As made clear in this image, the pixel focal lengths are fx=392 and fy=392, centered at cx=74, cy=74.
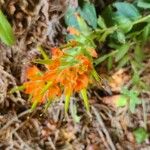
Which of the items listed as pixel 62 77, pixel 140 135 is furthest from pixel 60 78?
pixel 140 135

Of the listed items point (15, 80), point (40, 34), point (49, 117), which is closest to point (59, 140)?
point (49, 117)

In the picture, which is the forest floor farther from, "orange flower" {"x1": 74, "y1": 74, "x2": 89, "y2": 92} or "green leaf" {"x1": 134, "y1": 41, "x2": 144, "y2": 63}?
"orange flower" {"x1": 74, "y1": 74, "x2": 89, "y2": 92}

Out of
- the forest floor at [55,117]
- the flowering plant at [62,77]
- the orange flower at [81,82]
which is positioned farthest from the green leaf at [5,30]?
the forest floor at [55,117]

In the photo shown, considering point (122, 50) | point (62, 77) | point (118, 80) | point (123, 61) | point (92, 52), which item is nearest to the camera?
point (62, 77)

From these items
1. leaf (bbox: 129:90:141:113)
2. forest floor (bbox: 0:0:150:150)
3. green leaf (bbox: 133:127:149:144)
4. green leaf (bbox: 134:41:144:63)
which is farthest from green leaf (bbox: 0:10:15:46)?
green leaf (bbox: 133:127:149:144)

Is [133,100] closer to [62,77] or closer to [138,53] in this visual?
[138,53]

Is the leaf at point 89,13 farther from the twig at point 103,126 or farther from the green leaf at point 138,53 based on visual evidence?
the twig at point 103,126
